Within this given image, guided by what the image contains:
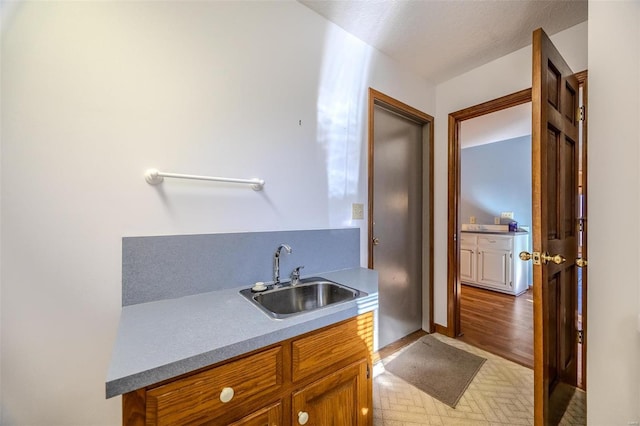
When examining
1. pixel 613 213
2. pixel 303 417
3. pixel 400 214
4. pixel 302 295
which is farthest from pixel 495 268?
pixel 303 417

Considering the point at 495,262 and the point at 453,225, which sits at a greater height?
the point at 453,225

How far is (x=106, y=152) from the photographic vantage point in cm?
103

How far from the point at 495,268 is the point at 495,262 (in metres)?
0.09

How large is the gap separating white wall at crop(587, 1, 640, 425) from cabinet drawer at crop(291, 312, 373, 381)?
1109 millimetres

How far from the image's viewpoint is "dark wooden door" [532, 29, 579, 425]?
44.7 inches

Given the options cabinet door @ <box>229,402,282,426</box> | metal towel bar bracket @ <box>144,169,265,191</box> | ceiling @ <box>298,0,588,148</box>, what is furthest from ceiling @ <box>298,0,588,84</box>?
cabinet door @ <box>229,402,282,426</box>

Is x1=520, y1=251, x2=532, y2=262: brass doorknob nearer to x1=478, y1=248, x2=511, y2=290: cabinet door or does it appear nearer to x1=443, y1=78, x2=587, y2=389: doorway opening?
x1=443, y1=78, x2=587, y2=389: doorway opening

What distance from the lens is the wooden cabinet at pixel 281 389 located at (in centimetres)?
67

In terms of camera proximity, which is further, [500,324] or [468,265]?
[468,265]

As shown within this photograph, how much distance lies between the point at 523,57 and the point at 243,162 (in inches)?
90.9

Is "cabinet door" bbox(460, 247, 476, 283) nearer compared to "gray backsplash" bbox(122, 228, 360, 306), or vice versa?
"gray backsplash" bbox(122, 228, 360, 306)

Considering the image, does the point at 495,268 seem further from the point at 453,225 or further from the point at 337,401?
the point at 337,401

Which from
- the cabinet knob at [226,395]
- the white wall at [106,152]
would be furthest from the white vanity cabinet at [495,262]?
the cabinet knob at [226,395]

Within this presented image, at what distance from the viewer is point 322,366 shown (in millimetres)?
961
